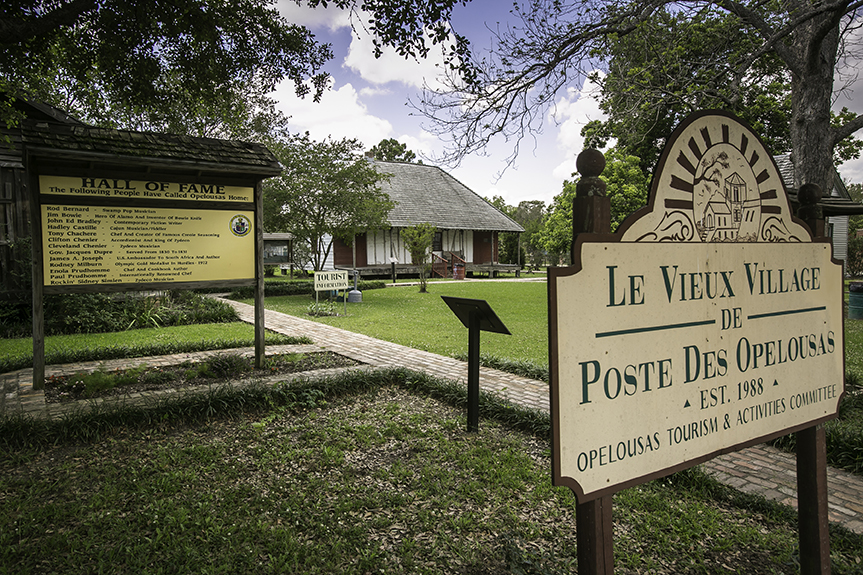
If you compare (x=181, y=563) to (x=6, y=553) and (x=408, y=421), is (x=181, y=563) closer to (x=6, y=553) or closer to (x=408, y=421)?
(x=6, y=553)

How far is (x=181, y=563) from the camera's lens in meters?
2.68

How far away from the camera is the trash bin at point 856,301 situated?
13875 mm

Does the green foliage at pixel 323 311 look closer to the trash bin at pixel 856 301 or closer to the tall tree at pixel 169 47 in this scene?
the tall tree at pixel 169 47

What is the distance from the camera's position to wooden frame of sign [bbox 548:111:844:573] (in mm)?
1396

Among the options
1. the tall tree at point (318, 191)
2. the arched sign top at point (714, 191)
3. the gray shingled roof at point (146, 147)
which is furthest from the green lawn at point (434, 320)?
the arched sign top at point (714, 191)

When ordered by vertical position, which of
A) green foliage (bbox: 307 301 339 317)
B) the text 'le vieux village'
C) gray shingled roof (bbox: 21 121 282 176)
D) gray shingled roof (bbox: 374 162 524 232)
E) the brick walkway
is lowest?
→ the brick walkway

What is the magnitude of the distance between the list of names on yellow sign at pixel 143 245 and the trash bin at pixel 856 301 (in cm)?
1633

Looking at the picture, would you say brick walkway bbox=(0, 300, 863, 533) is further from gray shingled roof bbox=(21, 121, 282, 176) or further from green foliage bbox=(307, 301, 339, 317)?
gray shingled roof bbox=(21, 121, 282, 176)

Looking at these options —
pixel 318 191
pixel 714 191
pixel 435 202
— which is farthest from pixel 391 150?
pixel 714 191

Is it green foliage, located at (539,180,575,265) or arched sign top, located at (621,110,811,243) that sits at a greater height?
green foliage, located at (539,180,575,265)

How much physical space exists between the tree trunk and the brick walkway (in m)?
4.08

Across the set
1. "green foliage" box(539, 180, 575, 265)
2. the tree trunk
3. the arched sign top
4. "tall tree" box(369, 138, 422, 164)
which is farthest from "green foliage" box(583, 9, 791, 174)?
"tall tree" box(369, 138, 422, 164)

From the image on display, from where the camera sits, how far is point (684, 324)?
1609 millimetres

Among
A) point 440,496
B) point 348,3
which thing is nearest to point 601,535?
point 440,496
